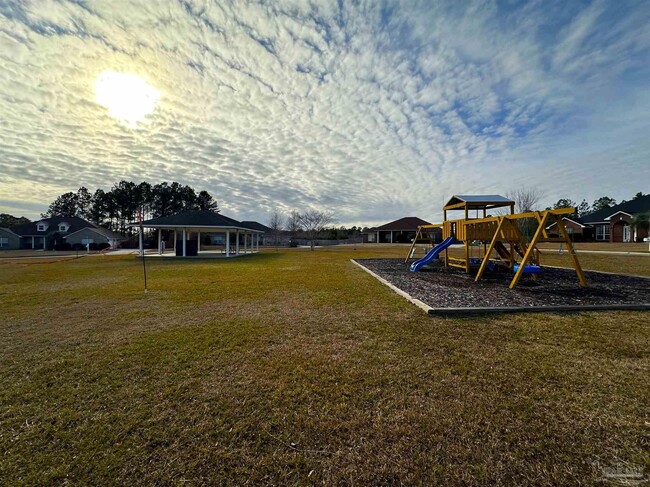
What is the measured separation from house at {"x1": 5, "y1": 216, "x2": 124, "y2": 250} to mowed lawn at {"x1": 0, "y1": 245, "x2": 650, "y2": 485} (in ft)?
151

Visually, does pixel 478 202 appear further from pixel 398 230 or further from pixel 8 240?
pixel 8 240

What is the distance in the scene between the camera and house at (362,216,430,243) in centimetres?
5212

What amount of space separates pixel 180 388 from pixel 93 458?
3.00 ft

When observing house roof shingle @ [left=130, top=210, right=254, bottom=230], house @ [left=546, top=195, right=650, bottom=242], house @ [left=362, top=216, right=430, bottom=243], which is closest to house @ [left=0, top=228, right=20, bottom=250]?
house roof shingle @ [left=130, top=210, right=254, bottom=230]

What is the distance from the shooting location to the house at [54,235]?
4100 cm

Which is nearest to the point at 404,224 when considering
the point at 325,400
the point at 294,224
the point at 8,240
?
the point at 294,224

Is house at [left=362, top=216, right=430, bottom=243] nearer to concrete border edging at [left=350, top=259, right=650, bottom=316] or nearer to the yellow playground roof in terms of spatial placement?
the yellow playground roof

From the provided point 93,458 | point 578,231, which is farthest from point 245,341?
point 578,231

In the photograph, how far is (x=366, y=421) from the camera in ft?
7.84

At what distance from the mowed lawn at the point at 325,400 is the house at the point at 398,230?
158 feet

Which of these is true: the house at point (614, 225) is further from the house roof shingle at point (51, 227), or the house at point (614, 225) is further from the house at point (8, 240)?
the house at point (8, 240)

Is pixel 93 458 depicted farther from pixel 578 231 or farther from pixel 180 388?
pixel 578 231

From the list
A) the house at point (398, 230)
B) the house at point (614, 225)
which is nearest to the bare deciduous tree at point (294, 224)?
the house at point (398, 230)

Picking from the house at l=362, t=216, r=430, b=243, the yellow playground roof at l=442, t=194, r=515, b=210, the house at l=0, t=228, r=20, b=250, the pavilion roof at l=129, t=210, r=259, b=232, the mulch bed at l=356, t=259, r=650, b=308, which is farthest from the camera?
the house at l=362, t=216, r=430, b=243
